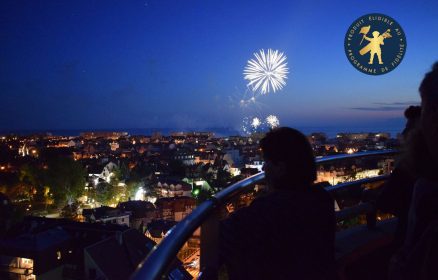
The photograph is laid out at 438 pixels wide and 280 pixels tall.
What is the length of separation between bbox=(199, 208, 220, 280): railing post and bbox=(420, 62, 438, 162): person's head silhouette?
84 centimetres

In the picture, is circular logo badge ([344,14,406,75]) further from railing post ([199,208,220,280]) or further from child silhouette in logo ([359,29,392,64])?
railing post ([199,208,220,280])

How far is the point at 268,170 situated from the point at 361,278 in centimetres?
155

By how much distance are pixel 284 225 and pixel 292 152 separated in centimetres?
36

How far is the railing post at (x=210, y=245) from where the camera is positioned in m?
1.39

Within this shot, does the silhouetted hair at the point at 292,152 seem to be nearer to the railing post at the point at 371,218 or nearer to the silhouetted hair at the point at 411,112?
the silhouetted hair at the point at 411,112

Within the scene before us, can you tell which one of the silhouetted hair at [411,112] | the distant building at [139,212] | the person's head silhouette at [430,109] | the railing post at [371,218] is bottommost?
the distant building at [139,212]

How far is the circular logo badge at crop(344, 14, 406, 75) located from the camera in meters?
3.80

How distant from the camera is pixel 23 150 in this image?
56031 mm

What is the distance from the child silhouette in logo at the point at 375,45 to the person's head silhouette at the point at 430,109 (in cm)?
311

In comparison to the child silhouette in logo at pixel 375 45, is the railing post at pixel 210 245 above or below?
below

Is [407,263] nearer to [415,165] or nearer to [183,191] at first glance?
[415,165]

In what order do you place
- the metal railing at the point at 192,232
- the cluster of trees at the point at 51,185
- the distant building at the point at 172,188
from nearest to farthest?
the metal railing at the point at 192,232
the cluster of trees at the point at 51,185
the distant building at the point at 172,188

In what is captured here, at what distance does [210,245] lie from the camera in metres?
1.43

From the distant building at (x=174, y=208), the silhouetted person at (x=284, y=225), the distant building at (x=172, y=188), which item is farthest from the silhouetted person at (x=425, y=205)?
the distant building at (x=172, y=188)
